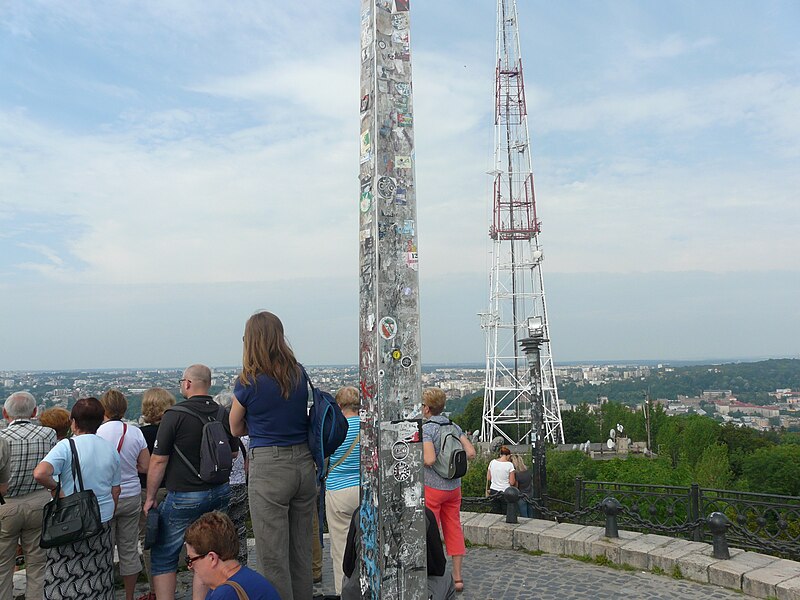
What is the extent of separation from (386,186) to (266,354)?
4.50 feet

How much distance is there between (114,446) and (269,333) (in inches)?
63.1

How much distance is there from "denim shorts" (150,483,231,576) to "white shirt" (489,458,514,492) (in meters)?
4.87

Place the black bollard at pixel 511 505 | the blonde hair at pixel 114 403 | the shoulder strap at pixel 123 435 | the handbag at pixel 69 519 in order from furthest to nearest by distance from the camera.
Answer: the black bollard at pixel 511 505 < the blonde hair at pixel 114 403 < the shoulder strap at pixel 123 435 < the handbag at pixel 69 519

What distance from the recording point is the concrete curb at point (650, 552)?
5.30 m

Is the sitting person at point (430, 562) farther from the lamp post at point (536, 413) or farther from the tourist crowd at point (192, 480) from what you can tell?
the lamp post at point (536, 413)

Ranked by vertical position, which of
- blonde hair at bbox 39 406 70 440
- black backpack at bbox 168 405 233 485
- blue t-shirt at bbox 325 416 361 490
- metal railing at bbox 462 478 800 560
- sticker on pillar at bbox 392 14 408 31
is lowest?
metal railing at bbox 462 478 800 560

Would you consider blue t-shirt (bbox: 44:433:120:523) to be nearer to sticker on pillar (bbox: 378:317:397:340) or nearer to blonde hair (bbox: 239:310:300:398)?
blonde hair (bbox: 239:310:300:398)

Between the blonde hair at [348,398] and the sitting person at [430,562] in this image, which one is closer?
the sitting person at [430,562]

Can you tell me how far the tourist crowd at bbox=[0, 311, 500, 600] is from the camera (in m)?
3.81

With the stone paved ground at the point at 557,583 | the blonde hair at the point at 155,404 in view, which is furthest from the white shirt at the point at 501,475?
the blonde hair at the point at 155,404

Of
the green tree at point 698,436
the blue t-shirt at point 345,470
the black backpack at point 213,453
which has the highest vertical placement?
the black backpack at point 213,453

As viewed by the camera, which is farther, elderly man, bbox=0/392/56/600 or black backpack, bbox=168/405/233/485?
elderly man, bbox=0/392/56/600

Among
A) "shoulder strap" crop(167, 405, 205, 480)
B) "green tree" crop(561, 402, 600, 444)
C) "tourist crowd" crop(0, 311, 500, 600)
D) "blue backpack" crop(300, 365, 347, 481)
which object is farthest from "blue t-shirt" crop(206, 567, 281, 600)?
"green tree" crop(561, 402, 600, 444)

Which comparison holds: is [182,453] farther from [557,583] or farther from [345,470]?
[557,583]
